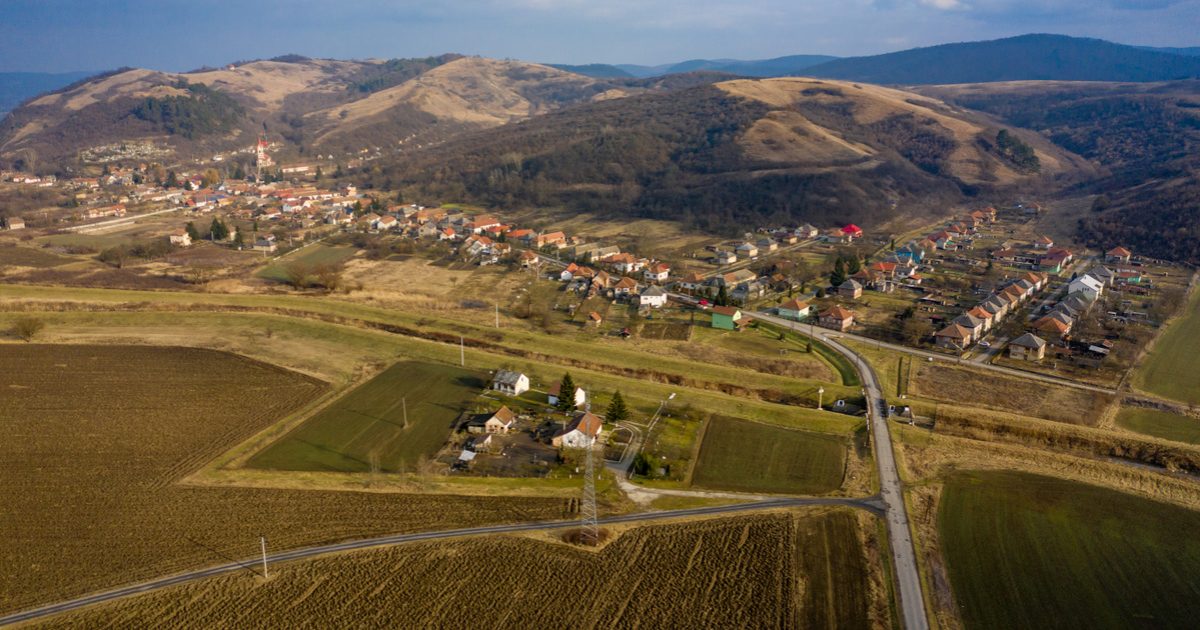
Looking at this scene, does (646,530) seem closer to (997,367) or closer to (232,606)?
(232,606)

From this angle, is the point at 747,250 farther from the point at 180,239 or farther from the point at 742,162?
the point at 180,239

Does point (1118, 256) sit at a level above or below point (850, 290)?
above

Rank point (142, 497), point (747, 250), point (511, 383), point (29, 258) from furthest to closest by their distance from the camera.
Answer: point (747, 250)
point (29, 258)
point (511, 383)
point (142, 497)

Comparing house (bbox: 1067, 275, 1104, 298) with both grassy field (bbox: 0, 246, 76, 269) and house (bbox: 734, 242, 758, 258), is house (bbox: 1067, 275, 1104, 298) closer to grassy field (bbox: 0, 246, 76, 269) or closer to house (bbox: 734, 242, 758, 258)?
house (bbox: 734, 242, 758, 258)

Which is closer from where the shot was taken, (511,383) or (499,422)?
(499,422)

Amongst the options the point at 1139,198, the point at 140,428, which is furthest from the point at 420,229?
the point at 1139,198

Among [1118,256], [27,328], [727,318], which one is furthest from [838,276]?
[27,328]
